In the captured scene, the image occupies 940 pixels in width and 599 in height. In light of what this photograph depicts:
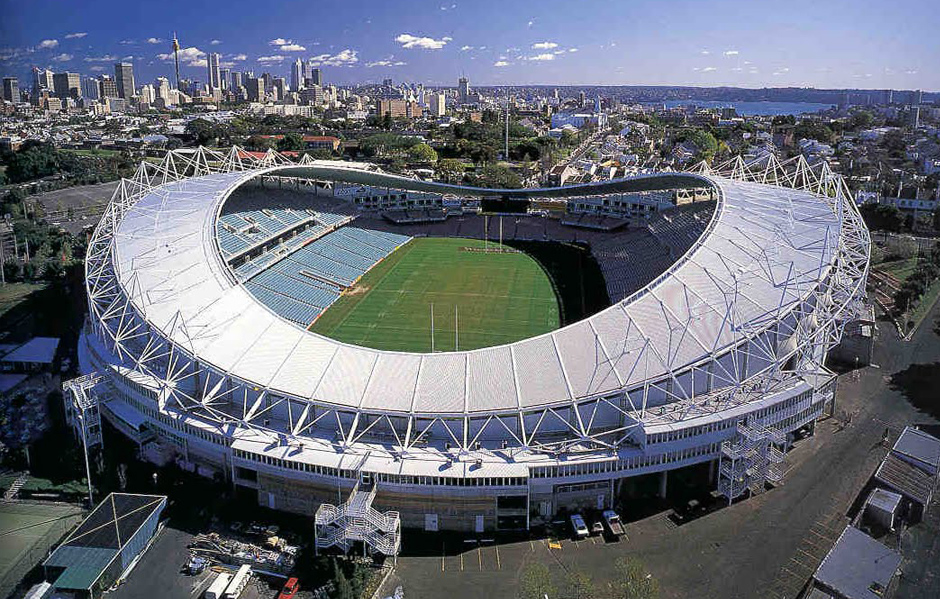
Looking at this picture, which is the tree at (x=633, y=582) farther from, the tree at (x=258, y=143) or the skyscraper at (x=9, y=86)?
the tree at (x=258, y=143)

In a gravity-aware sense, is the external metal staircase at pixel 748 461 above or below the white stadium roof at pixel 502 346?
below

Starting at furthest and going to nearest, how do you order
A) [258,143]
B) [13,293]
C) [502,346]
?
[258,143] → [13,293] → [502,346]

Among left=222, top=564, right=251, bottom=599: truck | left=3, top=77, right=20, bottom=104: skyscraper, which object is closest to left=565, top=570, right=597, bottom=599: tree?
left=222, top=564, right=251, bottom=599: truck

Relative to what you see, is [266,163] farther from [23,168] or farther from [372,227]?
[23,168]

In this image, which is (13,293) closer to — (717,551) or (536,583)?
(536,583)

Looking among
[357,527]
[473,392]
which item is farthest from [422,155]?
[357,527]

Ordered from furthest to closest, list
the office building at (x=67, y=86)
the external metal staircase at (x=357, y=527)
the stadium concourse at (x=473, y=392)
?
1. the office building at (x=67, y=86)
2. the stadium concourse at (x=473, y=392)
3. the external metal staircase at (x=357, y=527)

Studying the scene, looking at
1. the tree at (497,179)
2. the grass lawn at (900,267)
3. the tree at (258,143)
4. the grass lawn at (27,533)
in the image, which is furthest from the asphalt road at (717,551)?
the tree at (258,143)
